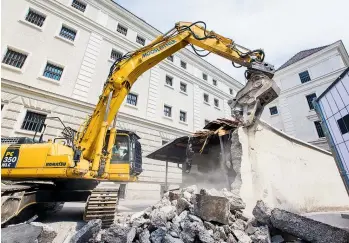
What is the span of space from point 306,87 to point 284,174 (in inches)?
804

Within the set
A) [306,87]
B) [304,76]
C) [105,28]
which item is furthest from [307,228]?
[304,76]

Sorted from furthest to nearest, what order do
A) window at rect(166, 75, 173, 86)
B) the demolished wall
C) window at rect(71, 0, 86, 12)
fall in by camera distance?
window at rect(166, 75, 173, 86) < window at rect(71, 0, 86, 12) < the demolished wall

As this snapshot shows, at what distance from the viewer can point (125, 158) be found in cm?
686

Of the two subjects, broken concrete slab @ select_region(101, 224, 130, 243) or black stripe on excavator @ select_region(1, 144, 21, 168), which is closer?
broken concrete slab @ select_region(101, 224, 130, 243)

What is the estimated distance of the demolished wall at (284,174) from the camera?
5676 mm

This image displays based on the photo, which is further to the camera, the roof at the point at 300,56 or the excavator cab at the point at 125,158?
the roof at the point at 300,56

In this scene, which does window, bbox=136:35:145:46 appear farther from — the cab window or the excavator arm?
the cab window

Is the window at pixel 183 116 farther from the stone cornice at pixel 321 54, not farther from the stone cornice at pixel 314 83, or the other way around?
the stone cornice at pixel 321 54

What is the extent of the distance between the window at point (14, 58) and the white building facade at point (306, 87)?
25620mm

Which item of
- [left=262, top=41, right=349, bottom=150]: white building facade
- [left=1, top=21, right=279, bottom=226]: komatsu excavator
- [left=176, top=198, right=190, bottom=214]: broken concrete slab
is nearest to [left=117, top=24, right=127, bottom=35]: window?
[left=1, top=21, right=279, bottom=226]: komatsu excavator

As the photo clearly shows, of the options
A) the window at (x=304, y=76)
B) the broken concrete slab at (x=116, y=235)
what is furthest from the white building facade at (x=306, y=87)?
the broken concrete slab at (x=116, y=235)

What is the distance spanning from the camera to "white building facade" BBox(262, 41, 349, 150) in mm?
20703

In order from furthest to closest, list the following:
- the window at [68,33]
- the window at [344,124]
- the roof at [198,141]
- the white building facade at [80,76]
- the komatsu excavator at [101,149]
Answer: the window at [68,33]
the white building facade at [80,76]
the roof at [198,141]
the komatsu excavator at [101,149]
the window at [344,124]

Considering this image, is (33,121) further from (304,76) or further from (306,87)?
(304,76)
